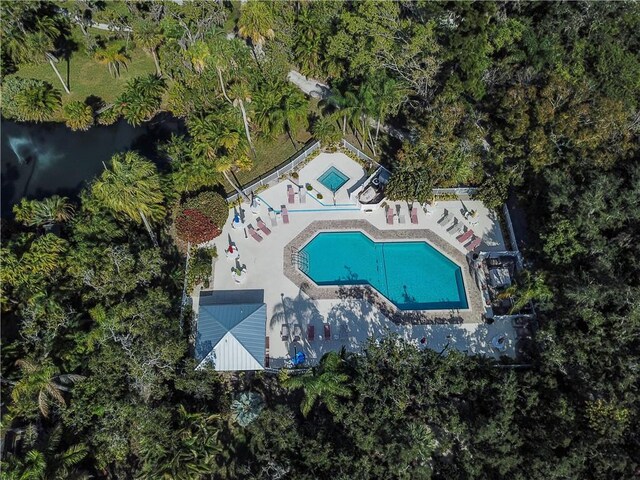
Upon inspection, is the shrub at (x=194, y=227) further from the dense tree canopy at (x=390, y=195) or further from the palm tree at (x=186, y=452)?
the palm tree at (x=186, y=452)

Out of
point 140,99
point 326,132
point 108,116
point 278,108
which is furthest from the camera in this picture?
point 108,116

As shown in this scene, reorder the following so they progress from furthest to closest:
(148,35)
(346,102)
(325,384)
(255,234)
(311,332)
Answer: (148,35) → (346,102) → (255,234) → (311,332) → (325,384)

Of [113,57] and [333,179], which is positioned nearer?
[333,179]

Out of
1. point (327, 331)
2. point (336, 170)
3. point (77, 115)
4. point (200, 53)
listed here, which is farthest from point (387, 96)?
point (77, 115)

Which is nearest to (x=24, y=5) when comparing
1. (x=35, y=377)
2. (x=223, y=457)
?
(x=35, y=377)

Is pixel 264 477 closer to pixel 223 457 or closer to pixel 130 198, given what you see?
pixel 223 457

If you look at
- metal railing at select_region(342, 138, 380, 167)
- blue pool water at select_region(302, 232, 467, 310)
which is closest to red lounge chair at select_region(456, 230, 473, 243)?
blue pool water at select_region(302, 232, 467, 310)

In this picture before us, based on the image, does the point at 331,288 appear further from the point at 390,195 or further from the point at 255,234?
the point at 390,195
